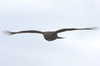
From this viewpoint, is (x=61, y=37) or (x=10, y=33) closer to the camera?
(x=61, y=37)

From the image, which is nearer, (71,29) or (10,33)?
(71,29)

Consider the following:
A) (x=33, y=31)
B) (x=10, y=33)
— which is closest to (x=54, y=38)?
(x=33, y=31)

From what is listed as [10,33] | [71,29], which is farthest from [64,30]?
[10,33]

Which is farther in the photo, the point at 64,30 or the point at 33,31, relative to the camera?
the point at 33,31

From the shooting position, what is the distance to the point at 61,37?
103 feet

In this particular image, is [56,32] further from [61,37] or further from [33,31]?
[33,31]

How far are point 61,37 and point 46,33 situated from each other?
4.55 ft

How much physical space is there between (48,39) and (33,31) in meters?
3.29

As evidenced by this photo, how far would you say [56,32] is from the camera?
31.1m

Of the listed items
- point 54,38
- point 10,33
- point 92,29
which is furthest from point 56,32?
point 10,33

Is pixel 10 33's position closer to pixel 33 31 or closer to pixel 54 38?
pixel 33 31

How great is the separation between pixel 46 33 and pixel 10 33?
534cm

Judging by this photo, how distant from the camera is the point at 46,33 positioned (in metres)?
31.1

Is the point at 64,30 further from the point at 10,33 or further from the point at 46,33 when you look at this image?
the point at 10,33
